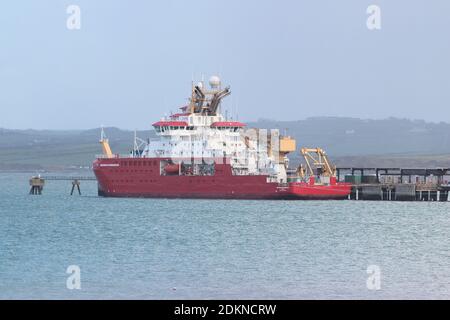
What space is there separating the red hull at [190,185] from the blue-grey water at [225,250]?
174cm

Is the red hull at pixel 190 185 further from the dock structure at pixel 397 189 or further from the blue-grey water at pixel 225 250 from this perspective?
the dock structure at pixel 397 189

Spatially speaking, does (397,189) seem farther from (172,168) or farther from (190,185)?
(172,168)

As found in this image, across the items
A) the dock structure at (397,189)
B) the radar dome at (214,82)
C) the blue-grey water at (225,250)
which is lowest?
the blue-grey water at (225,250)

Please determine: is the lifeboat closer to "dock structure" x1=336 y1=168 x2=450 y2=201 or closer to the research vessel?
the research vessel

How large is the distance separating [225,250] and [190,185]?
2955 cm

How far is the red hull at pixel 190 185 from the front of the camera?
72.6 meters

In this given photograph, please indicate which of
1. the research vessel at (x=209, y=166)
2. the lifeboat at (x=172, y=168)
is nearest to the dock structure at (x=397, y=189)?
the research vessel at (x=209, y=166)

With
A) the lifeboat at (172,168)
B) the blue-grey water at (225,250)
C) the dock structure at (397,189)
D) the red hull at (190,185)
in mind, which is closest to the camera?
the blue-grey water at (225,250)

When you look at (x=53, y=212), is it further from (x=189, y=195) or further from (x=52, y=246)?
(x=52, y=246)

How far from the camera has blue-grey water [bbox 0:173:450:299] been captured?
3441 cm

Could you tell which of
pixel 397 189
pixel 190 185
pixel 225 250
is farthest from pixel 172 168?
pixel 225 250

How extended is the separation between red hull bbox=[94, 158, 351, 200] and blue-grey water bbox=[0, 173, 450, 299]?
1744mm

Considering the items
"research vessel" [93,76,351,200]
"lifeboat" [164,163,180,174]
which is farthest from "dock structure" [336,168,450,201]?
"lifeboat" [164,163,180,174]
